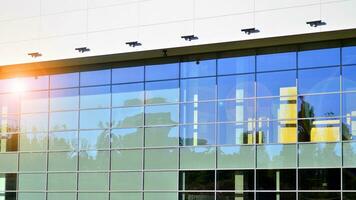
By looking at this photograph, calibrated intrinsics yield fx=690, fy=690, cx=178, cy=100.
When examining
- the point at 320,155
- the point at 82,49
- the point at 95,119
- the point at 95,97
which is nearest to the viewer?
the point at 320,155

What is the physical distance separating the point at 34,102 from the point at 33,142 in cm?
194

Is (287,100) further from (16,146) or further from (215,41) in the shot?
(16,146)

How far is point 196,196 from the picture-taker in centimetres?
2842

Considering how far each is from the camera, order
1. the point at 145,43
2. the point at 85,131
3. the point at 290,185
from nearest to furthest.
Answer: the point at 290,185 → the point at 145,43 → the point at 85,131

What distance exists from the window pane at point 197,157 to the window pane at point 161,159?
1.26 feet

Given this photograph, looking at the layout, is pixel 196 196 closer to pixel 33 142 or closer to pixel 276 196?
pixel 276 196

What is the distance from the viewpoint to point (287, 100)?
2720 centimetres

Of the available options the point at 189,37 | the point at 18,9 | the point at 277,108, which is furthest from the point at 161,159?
the point at 18,9

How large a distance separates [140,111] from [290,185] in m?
7.58

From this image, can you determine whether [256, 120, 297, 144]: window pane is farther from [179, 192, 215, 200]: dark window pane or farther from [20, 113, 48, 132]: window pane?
→ [20, 113, 48, 132]: window pane

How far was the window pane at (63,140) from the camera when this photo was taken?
31828 mm

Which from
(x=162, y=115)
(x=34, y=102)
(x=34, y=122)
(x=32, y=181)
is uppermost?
(x=34, y=102)

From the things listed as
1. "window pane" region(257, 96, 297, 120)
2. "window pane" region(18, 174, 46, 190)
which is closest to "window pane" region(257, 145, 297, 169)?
"window pane" region(257, 96, 297, 120)

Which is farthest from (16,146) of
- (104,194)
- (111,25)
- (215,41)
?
(215,41)
